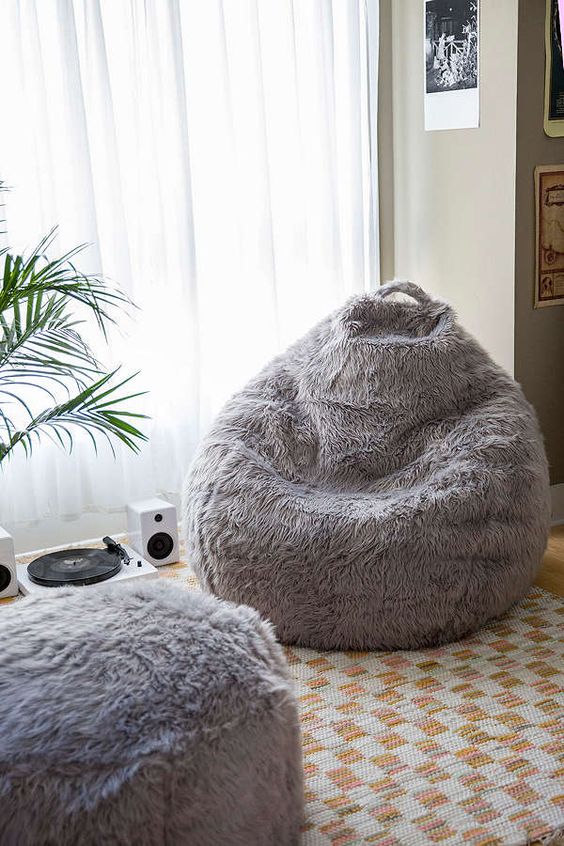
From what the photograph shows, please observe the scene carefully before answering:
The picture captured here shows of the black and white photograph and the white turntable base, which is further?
the black and white photograph

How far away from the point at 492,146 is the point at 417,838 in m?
2.58

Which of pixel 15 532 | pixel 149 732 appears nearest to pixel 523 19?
pixel 15 532

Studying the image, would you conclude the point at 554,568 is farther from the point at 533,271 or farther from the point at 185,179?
the point at 185,179

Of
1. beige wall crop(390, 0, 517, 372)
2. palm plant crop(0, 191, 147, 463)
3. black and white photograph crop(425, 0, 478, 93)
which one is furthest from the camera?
black and white photograph crop(425, 0, 478, 93)

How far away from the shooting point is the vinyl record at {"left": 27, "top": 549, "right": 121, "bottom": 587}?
3174 mm

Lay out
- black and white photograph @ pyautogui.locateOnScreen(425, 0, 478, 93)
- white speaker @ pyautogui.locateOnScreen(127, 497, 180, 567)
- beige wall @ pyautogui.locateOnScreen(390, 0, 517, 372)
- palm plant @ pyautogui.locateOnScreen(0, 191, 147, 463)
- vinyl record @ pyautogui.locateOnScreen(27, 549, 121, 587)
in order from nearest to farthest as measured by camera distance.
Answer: palm plant @ pyautogui.locateOnScreen(0, 191, 147, 463)
vinyl record @ pyautogui.locateOnScreen(27, 549, 121, 587)
white speaker @ pyautogui.locateOnScreen(127, 497, 180, 567)
beige wall @ pyautogui.locateOnScreen(390, 0, 517, 372)
black and white photograph @ pyautogui.locateOnScreen(425, 0, 478, 93)

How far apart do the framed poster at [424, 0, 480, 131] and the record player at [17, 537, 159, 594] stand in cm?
206

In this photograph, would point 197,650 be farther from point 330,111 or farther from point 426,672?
point 330,111

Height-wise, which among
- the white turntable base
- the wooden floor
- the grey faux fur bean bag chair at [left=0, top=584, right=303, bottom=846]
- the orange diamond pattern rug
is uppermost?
the grey faux fur bean bag chair at [left=0, top=584, right=303, bottom=846]

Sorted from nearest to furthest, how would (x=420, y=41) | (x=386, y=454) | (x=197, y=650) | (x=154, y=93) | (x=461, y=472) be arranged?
(x=197, y=650), (x=461, y=472), (x=386, y=454), (x=154, y=93), (x=420, y=41)

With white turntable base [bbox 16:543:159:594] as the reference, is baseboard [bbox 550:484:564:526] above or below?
below

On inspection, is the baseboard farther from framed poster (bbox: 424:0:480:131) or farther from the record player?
the record player

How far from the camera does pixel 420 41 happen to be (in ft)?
13.2

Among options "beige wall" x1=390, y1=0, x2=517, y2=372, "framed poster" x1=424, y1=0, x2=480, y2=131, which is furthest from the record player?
"framed poster" x1=424, y1=0, x2=480, y2=131
